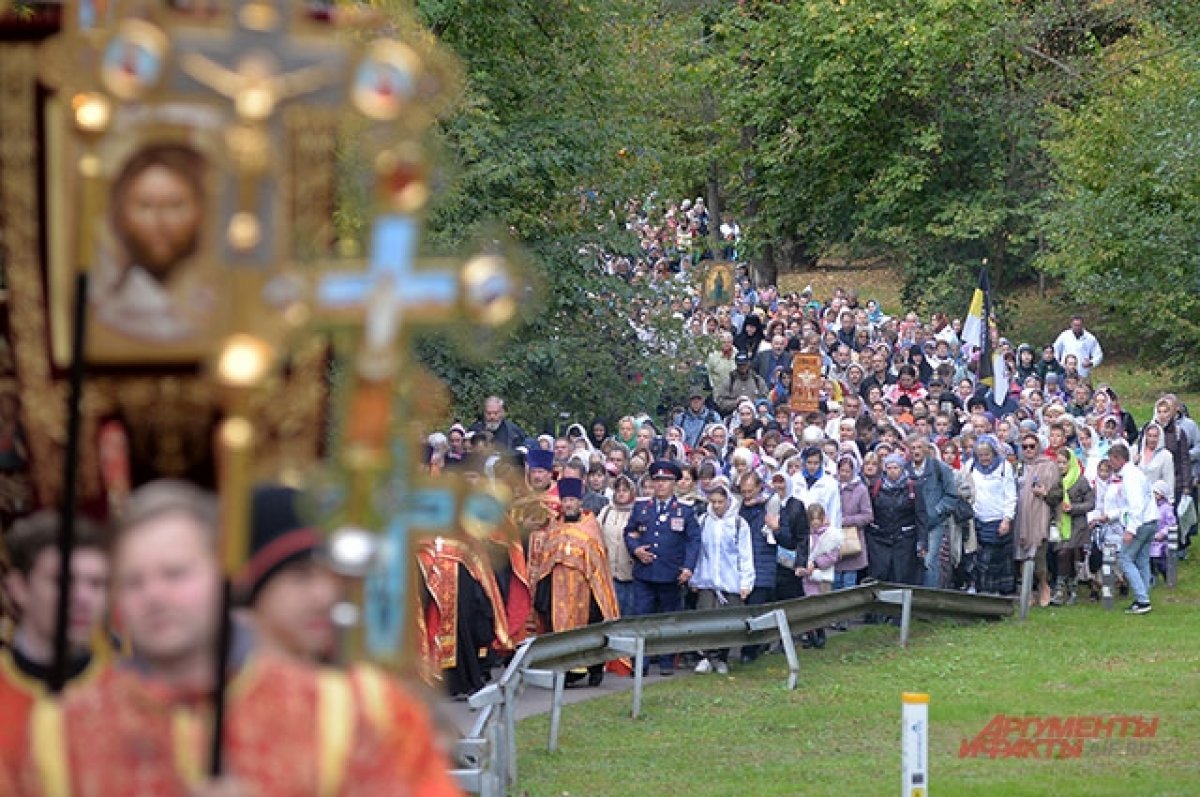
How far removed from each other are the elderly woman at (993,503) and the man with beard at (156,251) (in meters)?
19.4

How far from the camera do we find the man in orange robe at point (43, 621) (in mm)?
4383

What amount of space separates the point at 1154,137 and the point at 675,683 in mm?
14798

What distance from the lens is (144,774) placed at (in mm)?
4203

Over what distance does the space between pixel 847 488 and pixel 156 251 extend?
58.9ft

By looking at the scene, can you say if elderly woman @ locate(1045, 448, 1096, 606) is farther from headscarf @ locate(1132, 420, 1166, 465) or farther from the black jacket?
the black jacket

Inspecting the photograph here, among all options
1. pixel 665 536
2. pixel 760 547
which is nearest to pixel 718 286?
pixel 760 547

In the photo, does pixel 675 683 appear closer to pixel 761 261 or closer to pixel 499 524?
pixel 499 524

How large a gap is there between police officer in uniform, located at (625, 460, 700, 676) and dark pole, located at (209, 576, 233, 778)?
1575 centimetres

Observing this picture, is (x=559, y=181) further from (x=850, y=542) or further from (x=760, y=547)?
(x=760, y=547)

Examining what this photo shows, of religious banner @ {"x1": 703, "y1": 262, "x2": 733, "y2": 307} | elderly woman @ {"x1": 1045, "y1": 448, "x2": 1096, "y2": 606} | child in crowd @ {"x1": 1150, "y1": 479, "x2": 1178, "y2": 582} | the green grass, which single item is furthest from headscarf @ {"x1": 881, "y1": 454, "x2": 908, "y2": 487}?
religious banner @ {"x1": 703, "y1": 262, "x2": 733, "y2": 307}

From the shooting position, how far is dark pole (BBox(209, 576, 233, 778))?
160 inches

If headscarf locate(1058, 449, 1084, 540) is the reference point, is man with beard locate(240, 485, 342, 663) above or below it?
above

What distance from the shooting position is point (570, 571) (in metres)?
19.1

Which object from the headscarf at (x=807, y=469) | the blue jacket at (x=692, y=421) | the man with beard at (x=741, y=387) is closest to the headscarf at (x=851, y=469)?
the headscarf at (x=807, y=469)
